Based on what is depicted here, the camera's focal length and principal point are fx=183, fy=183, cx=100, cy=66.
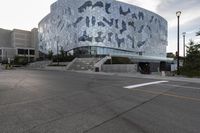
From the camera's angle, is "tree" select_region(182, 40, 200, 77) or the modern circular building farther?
the modern circular building

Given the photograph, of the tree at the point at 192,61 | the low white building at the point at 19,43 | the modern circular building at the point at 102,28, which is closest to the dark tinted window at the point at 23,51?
the low white building at the point at 19,43

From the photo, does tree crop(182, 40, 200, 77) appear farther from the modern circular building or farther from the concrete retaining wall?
the modern circular building

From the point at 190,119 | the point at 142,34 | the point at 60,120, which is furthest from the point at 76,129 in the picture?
the point at 142,34

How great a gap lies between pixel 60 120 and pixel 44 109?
1446 mm

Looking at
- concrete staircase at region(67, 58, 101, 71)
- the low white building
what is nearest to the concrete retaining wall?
concrete staircase at region(67, 58, 101, 71)

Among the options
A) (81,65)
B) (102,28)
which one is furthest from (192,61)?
(102,28)

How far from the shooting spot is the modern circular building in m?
66.5

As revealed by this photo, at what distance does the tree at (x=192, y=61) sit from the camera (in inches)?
809

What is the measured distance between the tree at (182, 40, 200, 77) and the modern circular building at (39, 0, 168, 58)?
40.5m

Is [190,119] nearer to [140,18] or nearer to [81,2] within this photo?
A: [81,2]

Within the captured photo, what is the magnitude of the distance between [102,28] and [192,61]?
48.8 metres

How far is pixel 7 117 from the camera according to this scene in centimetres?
→ 531

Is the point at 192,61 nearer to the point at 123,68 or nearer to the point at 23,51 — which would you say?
the point at 123,68

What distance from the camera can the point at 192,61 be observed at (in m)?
21.9
